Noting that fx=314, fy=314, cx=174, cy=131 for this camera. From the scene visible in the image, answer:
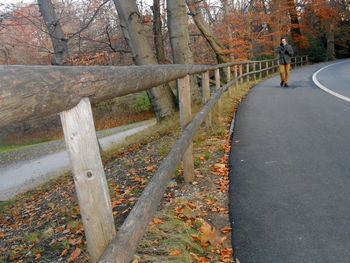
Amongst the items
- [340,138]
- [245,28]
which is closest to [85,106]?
[340,138]

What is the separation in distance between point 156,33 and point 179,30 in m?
3.33

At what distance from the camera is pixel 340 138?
523 centimetres

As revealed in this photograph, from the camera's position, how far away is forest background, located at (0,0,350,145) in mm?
10508

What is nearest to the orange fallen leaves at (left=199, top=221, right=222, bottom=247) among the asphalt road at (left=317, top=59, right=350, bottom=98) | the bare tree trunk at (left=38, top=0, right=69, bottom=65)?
the asphalt road at (left=317, top=59, right=350, bottom=98)

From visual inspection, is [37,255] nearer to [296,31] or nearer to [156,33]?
[156,33]

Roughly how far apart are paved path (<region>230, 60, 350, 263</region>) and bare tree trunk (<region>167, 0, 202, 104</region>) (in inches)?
159

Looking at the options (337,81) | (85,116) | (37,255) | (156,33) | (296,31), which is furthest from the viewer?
(296,31)

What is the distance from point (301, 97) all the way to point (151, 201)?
9.06 metres

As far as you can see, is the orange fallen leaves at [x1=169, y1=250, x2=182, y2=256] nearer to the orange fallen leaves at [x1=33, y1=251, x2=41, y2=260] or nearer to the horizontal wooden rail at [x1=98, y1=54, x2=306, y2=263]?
the horizontal wooden rail at [x1=98, y1=54, x2=306, y2=263]

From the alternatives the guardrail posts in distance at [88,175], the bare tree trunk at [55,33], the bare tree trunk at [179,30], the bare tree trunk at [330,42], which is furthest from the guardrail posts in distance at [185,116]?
the bare tree trunk at [330,42]

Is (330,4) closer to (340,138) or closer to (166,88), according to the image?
(166,88)

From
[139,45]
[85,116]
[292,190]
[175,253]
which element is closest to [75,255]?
[175,253]

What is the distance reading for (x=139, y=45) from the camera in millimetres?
9789

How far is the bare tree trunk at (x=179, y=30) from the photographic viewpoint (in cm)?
968
